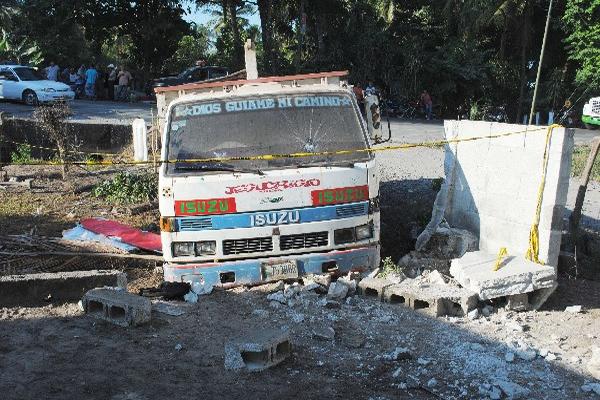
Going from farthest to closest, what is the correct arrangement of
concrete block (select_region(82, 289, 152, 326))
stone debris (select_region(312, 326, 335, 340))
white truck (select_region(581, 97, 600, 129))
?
white truck (select_region(581, 97, 600, 129))
concrete block (select_region(82, 289, 152, 326))
stone debris (select_region(312, 326, 335, 340))

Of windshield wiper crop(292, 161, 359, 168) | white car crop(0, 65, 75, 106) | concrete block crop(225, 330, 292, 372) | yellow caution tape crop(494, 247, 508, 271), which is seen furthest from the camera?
white car crop(0, 65, 75, 106)

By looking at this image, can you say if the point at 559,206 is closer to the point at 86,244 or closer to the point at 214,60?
the point at 86,244

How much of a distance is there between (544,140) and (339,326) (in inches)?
111

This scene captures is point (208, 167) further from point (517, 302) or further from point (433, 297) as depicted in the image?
point (517, 302)

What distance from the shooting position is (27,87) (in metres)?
23.1

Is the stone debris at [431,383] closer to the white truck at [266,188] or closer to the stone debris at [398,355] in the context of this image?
the stone debris at [398,355]

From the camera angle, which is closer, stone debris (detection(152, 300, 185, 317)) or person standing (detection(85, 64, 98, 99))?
stone debris (detection(152, 300, 185, 317))

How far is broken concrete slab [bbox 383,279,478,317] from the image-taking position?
6020 mm

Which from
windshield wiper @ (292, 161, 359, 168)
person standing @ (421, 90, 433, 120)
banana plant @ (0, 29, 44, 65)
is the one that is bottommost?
windshield wiper @ (292, 161, 359, 168)

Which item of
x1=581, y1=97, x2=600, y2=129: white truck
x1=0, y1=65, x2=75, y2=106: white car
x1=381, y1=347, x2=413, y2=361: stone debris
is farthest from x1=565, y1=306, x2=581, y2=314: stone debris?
x1=0, y1=65, x2=75, y2=106: white car

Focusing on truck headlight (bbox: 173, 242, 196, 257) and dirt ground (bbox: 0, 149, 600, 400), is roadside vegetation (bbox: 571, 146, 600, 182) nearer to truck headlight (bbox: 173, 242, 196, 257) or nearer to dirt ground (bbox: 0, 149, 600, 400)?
dirt ground (bbox: 0, 149, 600, 400)

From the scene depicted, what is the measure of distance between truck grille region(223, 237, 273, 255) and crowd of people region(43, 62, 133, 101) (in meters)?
21.6

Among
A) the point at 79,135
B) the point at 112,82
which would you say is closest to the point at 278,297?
the point at 79,135

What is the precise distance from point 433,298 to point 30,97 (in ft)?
67.8
